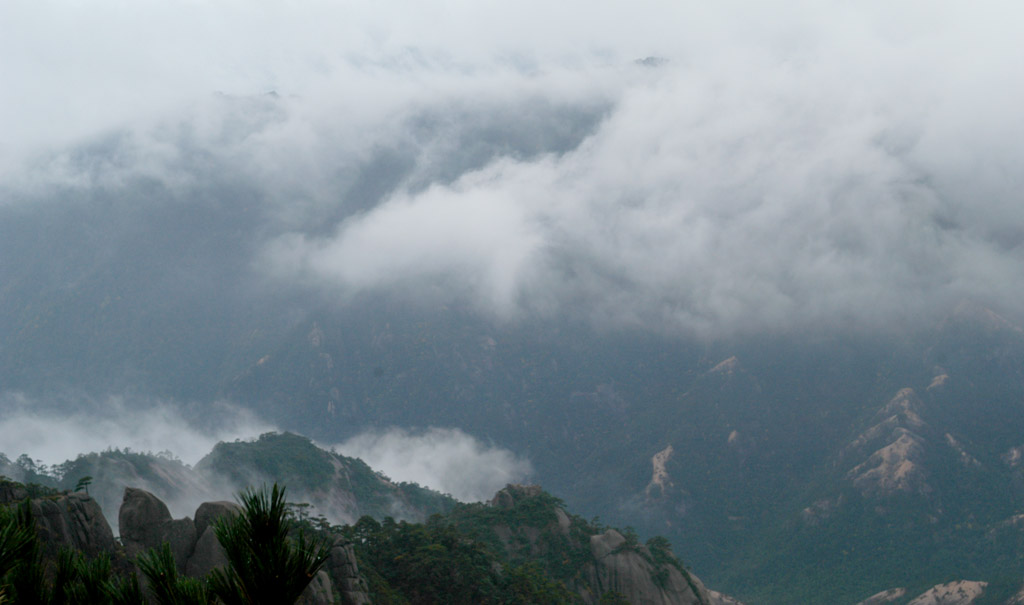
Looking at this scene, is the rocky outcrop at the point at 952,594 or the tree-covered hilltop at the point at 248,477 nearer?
the tree-covered hilltop at the point at 248,477

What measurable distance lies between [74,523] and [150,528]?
4.66 meters

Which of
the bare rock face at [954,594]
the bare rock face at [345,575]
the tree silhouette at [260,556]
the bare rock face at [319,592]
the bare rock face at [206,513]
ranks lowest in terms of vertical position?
the tree silhouette at [260,556]

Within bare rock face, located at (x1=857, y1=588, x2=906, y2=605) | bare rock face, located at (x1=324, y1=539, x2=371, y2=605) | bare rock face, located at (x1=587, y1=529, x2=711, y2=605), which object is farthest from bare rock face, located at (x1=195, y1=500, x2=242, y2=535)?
bare rock face, located at (x1=857, y1=588, x2=906, y2=605)

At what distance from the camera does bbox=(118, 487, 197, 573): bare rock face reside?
45156mm

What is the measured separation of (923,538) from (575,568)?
13919cm

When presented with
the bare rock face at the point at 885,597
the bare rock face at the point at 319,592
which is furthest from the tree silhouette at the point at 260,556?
the bare rock face at the point at 885,597

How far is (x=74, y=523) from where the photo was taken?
43219 mm

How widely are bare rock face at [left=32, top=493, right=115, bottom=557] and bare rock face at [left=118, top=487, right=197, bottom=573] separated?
1.28 metres

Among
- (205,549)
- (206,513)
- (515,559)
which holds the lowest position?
(205,549)

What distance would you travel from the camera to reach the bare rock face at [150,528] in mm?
45156

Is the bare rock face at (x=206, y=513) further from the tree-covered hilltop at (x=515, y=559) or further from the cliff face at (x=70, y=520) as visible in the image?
the tree-covered hilltop at (x=515, y=559)

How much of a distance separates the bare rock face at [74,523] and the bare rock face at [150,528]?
1.28 meters

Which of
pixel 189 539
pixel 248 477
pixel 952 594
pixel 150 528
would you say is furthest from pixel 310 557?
pixel 952 594

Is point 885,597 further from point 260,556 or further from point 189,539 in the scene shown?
point 260,556
